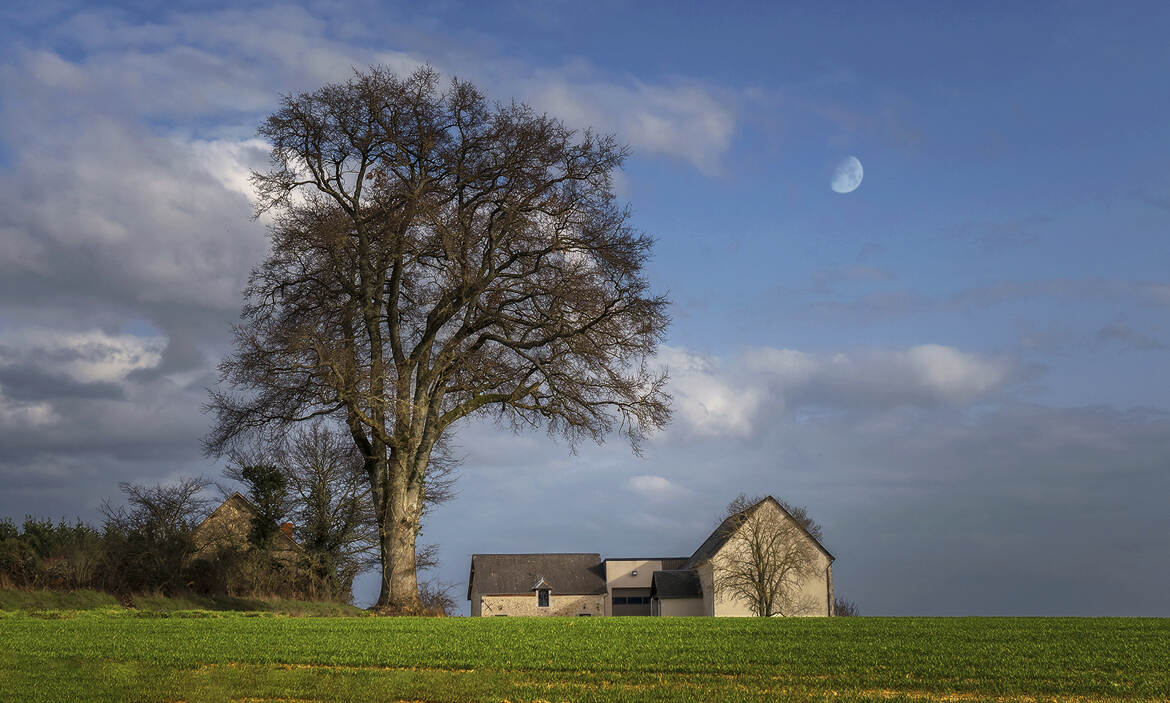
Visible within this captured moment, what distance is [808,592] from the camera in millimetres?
50812

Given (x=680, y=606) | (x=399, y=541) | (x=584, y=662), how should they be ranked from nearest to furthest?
(x=584, y=662) < (x=399, y=541) < (x=680, y=606)

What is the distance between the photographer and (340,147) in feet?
88.2

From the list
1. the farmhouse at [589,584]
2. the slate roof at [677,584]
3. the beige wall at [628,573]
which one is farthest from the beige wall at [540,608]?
the slate roof at [677,584]

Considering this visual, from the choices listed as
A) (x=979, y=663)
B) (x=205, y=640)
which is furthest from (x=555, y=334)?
(x=979, y=663)

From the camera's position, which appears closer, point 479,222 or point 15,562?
point 15,562

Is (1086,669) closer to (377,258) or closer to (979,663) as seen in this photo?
(979,663)

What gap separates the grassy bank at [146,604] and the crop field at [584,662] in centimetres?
543

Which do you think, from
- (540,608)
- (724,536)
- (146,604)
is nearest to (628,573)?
(540,608)

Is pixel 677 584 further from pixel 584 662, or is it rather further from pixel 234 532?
pixel 584 662

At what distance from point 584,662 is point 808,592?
39999 millimetres

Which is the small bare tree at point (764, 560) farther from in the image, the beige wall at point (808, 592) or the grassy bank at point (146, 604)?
the grassy bank at point (146, 604)

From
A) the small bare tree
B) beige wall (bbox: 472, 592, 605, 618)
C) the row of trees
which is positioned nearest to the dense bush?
the row of trees

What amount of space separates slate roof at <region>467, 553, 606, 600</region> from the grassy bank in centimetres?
3551

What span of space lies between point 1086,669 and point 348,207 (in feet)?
69.0
